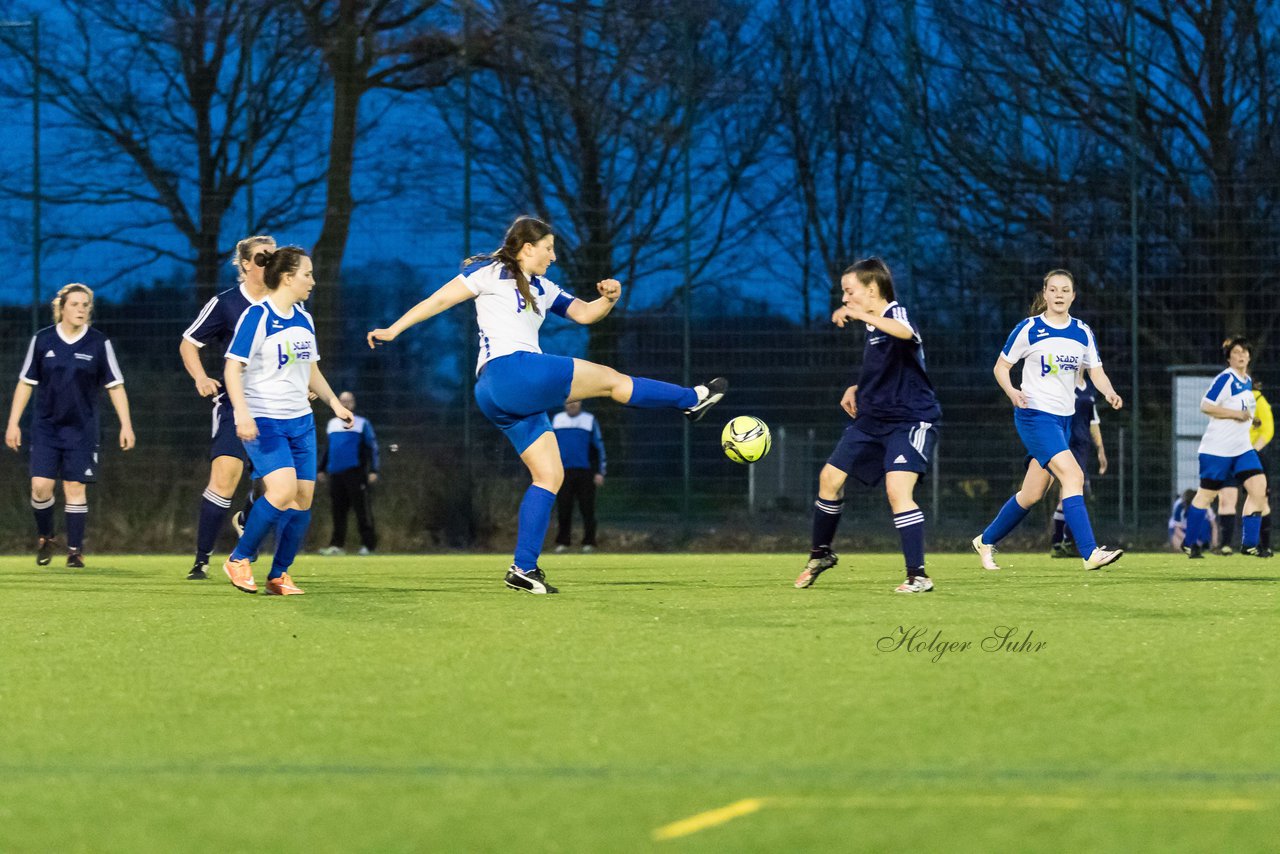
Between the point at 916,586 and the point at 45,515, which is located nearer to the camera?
the point at 916,586

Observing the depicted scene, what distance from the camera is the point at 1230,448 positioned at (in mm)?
12953

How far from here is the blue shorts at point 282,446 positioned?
8.13 metres

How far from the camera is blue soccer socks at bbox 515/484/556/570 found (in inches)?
317

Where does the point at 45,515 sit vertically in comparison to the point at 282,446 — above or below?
below

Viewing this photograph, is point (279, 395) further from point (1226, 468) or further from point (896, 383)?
point (1226, 468)

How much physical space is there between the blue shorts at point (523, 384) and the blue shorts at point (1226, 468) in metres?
6.81

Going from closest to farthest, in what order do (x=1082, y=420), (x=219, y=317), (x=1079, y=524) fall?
(x=1079, y=524) < (x=219, y=317) < (x=1082, y=420)

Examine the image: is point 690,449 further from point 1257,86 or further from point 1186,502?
point 1257,86

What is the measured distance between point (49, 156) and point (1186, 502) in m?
11.3

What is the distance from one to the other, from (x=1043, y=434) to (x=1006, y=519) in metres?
1.13

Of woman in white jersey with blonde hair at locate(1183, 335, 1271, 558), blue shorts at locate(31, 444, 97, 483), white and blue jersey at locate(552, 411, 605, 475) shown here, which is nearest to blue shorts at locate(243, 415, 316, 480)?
blue shorts at locate(31, 444, 97, 483)

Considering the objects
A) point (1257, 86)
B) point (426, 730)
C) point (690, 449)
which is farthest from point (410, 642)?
point (1257, 86)

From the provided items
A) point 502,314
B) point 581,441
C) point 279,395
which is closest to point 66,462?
point 279,395

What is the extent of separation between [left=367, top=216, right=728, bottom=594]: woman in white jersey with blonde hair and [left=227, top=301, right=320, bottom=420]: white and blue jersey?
440 millimetres
